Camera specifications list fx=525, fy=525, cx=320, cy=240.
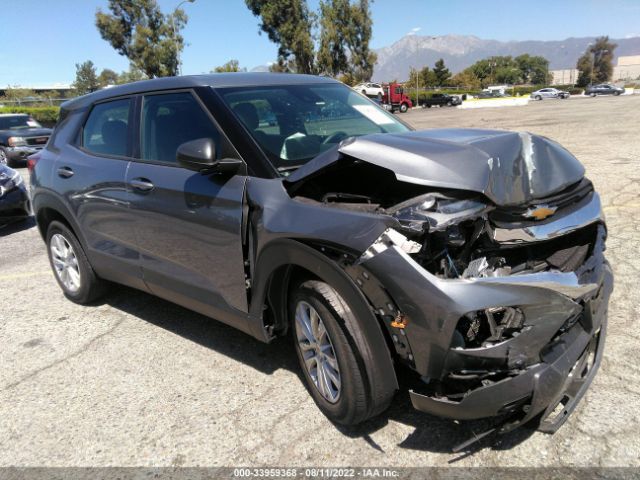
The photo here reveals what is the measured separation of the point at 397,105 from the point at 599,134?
2968 cm

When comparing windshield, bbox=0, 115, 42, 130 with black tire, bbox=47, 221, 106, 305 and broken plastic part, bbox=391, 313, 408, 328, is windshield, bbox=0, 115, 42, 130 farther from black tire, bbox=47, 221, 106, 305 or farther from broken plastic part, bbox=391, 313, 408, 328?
broken plastic part, bbox=391, 313, 408, 328

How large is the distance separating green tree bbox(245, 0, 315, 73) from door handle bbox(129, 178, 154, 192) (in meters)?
47.8

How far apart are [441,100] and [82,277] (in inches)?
2024

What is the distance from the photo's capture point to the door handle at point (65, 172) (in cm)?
432

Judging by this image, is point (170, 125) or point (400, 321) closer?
point (400, 321)

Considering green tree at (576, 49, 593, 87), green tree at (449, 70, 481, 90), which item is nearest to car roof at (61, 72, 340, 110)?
green tree at (449, 70, 481, 90)

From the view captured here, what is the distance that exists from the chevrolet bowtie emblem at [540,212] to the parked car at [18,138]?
623 inches

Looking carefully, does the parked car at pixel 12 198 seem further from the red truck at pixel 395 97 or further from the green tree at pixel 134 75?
the red truck at pixel 395 97

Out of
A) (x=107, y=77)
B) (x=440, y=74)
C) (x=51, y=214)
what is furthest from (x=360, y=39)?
(x=107, y=77)

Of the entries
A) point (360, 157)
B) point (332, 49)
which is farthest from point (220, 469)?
point (332, 49)

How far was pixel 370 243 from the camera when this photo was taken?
2262 millimetres

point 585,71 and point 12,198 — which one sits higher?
point 12,198

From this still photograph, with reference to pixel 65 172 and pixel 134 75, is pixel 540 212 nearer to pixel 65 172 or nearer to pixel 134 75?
pixel 65 172

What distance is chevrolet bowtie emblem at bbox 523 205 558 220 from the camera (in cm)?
249
